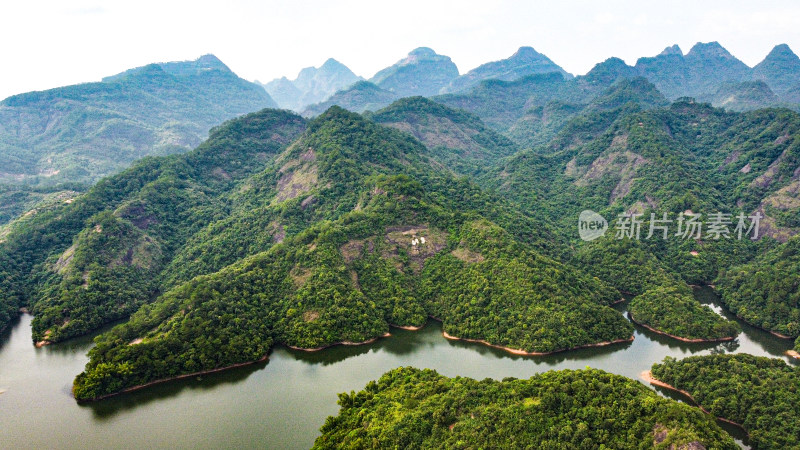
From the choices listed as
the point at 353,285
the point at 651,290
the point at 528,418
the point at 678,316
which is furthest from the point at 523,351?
the point at 651,290

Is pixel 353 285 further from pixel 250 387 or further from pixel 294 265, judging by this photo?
pixel 250 387

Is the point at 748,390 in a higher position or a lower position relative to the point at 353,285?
lower

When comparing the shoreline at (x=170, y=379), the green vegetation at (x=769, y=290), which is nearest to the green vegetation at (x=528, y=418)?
the shoreline at (x=170, y=379)

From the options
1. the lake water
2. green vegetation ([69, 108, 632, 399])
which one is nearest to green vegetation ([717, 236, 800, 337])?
the lake water

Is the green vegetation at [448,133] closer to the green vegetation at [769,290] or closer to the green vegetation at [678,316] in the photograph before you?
the green vegetation at [769,290]

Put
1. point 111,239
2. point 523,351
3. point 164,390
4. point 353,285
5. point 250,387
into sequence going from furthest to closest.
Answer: point 111,239 → point 353,285 → point 523,351 → point 250,387 → point 164,390

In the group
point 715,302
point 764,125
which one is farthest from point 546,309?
point 764,125

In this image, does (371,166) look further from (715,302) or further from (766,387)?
(766,387)
